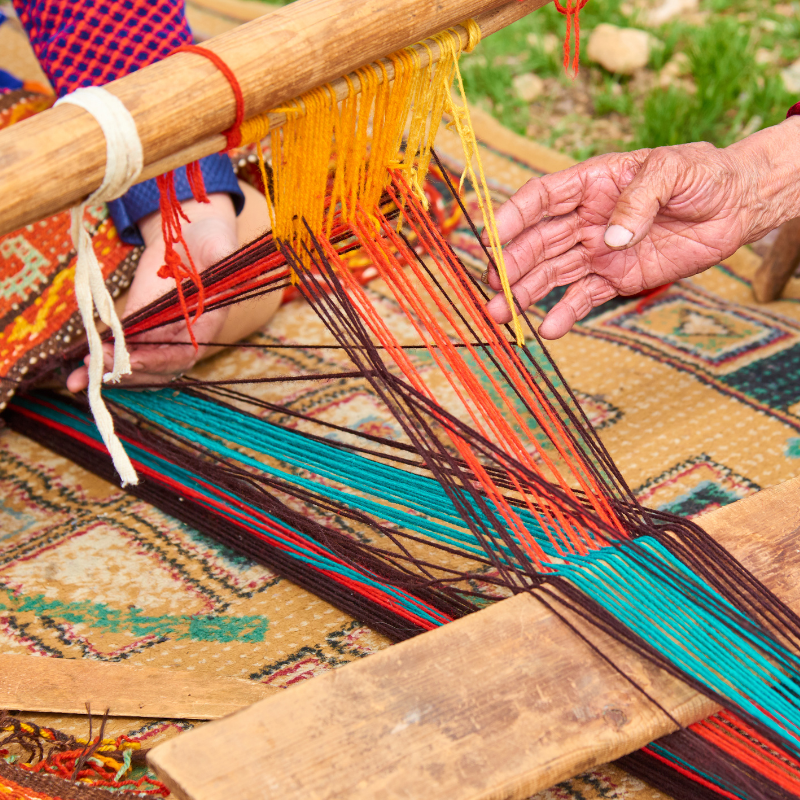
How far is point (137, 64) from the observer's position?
1721 mm

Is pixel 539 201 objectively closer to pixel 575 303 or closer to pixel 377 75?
pixel 575 303

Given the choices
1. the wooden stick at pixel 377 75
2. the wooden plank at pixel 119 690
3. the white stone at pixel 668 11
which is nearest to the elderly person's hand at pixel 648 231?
the wooden stick at pixel 377 75

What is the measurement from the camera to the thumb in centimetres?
121

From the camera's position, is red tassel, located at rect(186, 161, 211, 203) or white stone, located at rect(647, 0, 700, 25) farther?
white stone, located at rect(647, 0, 700, 25)

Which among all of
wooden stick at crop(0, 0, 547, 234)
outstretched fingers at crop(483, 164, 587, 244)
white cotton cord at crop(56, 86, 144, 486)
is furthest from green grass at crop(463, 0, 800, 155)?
white cotton cord at crop(56, 86, 144, 486)

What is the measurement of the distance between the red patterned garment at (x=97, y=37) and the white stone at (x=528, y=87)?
184 cm

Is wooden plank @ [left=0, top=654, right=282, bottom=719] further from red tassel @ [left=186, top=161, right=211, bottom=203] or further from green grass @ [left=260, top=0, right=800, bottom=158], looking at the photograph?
green grass @ [left=260, top=0, right=800, bottom=158]

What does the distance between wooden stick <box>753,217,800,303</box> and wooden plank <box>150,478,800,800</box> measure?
1448 millimetres

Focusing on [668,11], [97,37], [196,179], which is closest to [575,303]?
[196,179]

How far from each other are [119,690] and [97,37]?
1.23 metres

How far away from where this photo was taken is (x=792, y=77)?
10.2 ft

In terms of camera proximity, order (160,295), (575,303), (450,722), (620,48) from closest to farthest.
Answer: (450,722), (575,303), (160,295), (620,48)

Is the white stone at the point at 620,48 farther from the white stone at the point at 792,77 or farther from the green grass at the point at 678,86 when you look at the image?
the white stone at the point at 792,77

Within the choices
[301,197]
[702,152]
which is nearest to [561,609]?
[301,197]
